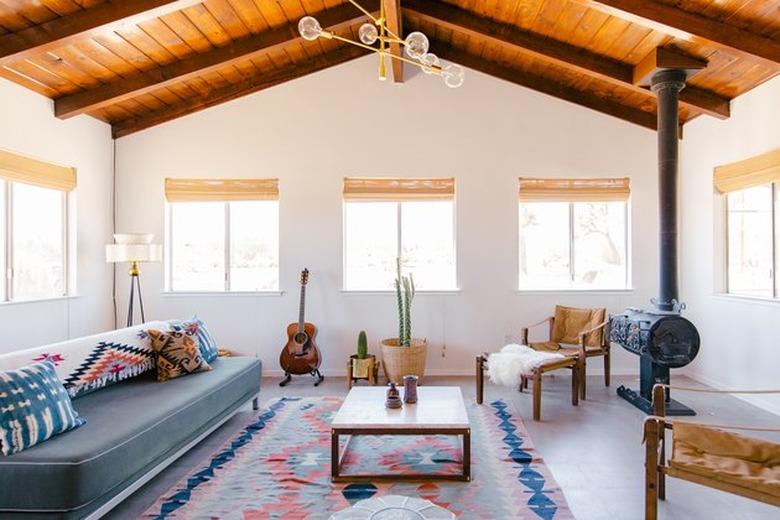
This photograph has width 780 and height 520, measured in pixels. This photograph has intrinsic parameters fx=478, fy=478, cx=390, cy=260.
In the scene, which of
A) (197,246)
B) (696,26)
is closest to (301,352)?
(197,246)

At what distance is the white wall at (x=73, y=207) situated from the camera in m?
4.04

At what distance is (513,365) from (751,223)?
8.59 feet

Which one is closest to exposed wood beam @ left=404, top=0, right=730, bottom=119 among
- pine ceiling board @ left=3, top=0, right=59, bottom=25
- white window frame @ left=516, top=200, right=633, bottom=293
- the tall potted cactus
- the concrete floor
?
white window frame @ left=516, top=200, right=633, bottom=293

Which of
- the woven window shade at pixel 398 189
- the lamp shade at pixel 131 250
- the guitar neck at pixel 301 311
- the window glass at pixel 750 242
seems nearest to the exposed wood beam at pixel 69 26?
the lamp shade at pixel 131 250

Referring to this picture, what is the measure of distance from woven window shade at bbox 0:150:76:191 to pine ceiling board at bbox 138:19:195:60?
1.55 metres

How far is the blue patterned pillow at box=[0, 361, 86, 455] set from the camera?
2.07 meters

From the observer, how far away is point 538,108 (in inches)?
208

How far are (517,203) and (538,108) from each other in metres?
1.08

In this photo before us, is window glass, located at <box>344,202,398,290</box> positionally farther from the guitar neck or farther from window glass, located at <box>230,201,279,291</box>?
window glass, located at <box>230,201,279,291</box>

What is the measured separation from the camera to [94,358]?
10.1 ft

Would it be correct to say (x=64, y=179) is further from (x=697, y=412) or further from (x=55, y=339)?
(x=697, y=412)

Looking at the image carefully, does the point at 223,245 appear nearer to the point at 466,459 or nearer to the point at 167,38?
the point at 167,38

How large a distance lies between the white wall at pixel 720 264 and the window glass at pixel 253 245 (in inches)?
176

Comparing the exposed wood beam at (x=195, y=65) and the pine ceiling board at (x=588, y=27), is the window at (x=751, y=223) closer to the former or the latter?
the pine ceiling board at (x=588, y=27)
